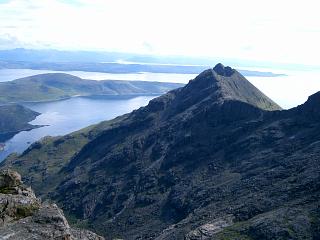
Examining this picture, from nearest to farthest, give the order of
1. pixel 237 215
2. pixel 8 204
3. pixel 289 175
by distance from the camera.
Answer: pixel 8 204 < pixel 237 215 < pixel 289 175

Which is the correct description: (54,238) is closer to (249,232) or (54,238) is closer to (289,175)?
(249,232)

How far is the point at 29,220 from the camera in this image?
54.8 meters

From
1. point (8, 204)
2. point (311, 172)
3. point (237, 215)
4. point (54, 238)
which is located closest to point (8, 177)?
point (8, 204)

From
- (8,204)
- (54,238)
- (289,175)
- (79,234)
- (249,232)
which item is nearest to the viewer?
(54,238)

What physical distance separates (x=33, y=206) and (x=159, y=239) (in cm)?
12862

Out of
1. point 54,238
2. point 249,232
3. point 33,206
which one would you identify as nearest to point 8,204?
point 33,206

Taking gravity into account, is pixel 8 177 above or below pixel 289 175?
above

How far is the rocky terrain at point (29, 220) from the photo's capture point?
5172 centimetres

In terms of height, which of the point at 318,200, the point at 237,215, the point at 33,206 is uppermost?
the point at 33,206

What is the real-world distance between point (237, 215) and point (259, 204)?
9897 millimetres

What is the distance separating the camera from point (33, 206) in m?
58.2

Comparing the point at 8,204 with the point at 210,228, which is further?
the point at 210,228

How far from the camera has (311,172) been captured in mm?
186250

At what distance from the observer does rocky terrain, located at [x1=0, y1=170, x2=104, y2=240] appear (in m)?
51.7
